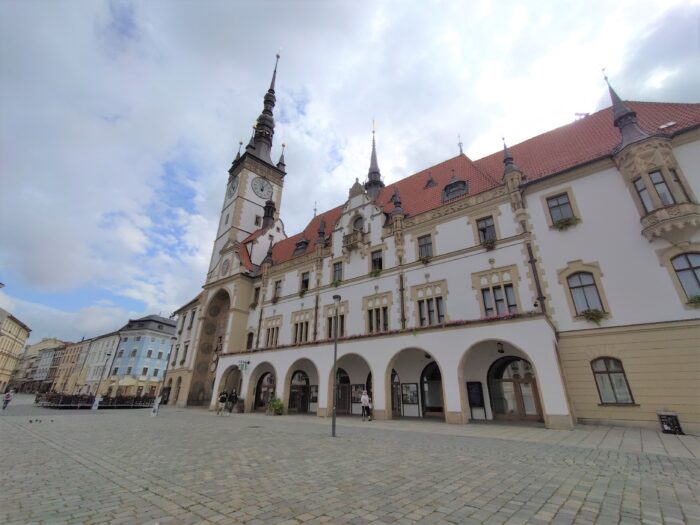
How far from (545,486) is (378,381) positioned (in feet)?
41.7

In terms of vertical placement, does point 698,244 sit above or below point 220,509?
above

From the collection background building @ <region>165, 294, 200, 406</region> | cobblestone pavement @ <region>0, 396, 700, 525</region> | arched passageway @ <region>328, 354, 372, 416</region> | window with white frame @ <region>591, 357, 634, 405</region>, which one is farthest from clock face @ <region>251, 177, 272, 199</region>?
window with white frame @ <region>591, 357, 634, 405</region>

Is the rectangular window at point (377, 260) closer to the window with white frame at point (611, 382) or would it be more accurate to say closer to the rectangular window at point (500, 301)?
the rectangular window at point (500, 301)

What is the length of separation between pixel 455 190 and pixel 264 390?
23.2 meters

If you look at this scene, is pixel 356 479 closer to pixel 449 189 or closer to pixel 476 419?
pixel 476 419

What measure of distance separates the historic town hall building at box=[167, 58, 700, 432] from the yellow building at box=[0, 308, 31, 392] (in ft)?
241

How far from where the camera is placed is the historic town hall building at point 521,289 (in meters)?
13.7

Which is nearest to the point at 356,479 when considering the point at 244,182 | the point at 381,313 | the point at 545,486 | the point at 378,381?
the point at 545,486

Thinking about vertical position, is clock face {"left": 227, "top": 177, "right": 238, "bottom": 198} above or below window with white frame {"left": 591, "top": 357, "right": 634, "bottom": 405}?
above

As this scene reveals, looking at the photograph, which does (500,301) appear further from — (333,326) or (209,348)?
(209,348)

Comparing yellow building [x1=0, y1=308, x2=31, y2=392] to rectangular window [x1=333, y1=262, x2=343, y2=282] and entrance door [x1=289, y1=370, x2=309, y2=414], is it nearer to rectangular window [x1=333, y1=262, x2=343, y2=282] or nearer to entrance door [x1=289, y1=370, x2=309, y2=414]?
entrance door [x1=289, y1=370, x2=309, y2=414]

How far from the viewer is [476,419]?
17.1m

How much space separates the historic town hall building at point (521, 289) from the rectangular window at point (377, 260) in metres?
0.08

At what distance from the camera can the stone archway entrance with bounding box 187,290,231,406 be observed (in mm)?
34656
